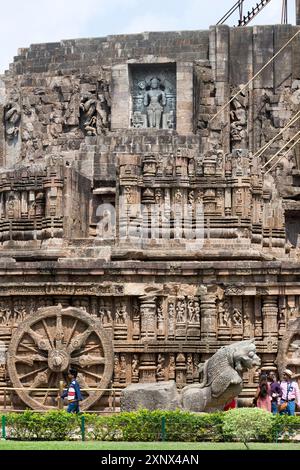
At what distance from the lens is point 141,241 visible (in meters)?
35.2

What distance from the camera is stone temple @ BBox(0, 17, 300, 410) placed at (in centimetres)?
A: 3316

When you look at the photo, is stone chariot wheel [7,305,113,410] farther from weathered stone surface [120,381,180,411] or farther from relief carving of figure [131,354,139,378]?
weathered stone surface [120,381,180,411]

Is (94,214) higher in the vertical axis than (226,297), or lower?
higher

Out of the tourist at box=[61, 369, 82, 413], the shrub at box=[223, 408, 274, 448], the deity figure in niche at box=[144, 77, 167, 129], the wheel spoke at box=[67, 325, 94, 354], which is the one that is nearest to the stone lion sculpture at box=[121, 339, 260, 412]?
the tourist at box=[61, 369, 82, 413]

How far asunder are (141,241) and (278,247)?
420cm

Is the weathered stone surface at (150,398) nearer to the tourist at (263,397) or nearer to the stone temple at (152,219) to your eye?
the tourist at (263,397)

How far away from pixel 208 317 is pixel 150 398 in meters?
4.45

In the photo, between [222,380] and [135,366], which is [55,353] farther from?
[222,380]

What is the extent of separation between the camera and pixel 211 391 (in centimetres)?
2925

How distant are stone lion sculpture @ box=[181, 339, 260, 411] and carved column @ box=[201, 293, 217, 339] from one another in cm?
353

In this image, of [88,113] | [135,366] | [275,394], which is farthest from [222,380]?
[88,113]
